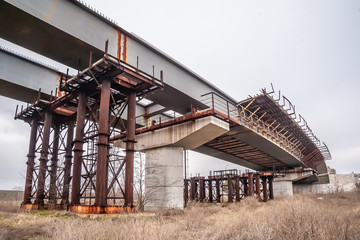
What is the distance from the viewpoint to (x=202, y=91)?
57.3ft

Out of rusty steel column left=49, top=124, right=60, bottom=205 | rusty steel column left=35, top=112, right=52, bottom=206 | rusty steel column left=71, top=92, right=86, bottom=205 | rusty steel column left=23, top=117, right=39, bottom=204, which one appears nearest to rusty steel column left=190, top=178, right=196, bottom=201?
rusty steel column left=49, top=124, right=60, bottom=205

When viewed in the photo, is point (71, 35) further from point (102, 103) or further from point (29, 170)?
point (29, 170)

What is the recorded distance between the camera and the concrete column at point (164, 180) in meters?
15.4

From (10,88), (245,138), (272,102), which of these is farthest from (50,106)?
(272,102)

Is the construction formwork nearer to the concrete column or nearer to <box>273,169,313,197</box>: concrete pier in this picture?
the concrete column

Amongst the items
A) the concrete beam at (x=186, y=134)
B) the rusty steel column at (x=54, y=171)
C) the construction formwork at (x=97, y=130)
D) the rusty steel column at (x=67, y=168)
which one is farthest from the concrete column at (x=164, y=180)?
the rusty steel column at (x=54, y=171)

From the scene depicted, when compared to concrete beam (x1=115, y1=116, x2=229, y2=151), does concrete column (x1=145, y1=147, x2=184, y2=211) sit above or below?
below

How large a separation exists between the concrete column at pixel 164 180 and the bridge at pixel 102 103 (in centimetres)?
6

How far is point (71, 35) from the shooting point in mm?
10250

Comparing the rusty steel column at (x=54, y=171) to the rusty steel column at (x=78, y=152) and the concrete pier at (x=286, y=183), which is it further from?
the concrete pier at (x=286, y=183)

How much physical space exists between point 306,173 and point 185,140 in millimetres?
28907

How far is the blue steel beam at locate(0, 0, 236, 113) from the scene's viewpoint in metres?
9.23

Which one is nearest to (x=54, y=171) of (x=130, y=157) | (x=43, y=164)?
(x=43, y=164)

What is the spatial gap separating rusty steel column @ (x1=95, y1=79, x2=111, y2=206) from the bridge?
4 centimetres
